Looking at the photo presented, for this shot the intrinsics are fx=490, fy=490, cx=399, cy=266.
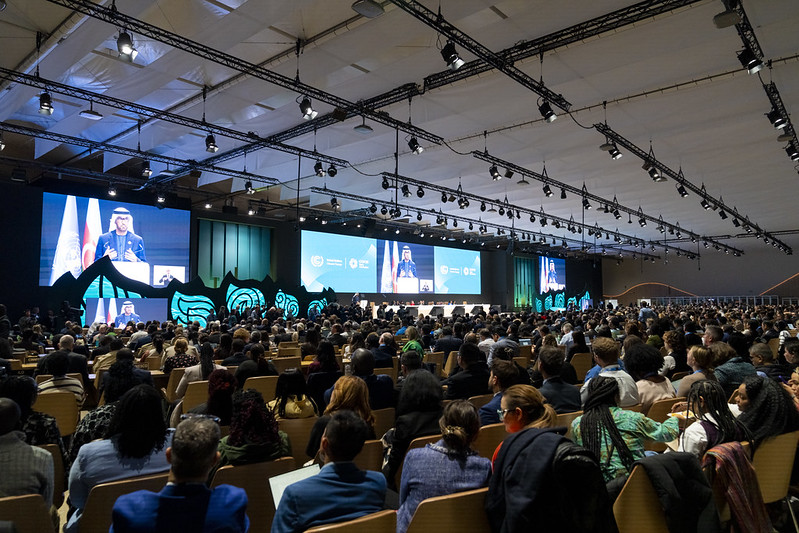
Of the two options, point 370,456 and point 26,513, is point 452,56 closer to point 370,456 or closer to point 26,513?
point 370,456

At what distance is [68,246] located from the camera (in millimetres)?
14531

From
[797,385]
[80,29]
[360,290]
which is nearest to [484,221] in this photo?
[360,290]

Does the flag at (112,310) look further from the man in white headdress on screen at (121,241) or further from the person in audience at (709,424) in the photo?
the person in audience at (709,424)

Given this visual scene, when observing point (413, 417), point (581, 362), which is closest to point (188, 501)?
point (413, 417)

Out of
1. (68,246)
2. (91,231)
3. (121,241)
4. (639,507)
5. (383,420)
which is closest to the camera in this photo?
(639,507)

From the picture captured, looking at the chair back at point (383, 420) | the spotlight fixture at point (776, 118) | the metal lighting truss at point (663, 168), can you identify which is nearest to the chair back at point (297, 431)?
the chair back at point (383, 420)

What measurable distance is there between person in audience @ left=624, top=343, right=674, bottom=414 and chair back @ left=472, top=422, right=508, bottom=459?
4.61 ft

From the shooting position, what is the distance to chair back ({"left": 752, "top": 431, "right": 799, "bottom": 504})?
2.63 m

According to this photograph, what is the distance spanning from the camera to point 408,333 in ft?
23.9

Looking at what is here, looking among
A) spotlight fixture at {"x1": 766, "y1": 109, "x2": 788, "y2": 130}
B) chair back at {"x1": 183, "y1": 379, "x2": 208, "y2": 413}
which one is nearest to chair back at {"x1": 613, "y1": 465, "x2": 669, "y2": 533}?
chair back at {"x1": 183, "y1": 379, "x2": 208, "y2": 413}

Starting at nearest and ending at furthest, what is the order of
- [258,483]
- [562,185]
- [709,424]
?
[258,483]
[709,424]
[562,185]

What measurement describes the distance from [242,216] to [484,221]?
10717 millimetres

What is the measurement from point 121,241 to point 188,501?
A: 16237 mm

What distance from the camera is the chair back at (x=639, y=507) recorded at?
1.92m
